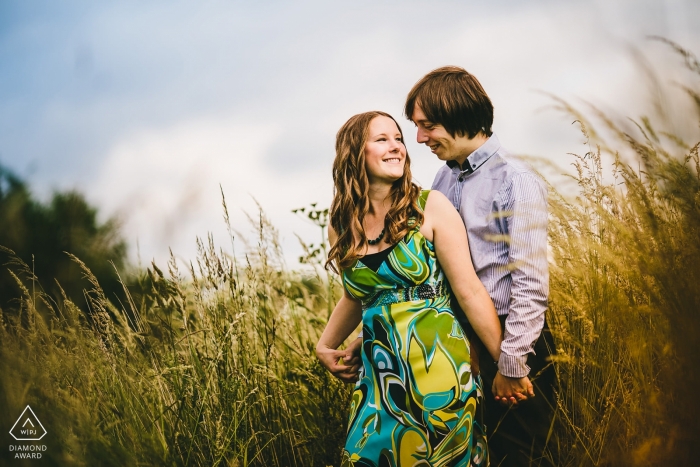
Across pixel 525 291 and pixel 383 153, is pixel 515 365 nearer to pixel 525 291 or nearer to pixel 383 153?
pixel 525 291

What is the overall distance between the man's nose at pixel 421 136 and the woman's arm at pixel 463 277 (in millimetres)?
425

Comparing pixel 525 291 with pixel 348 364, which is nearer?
pixel 525 291

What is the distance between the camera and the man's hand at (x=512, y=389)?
→ 2.07m

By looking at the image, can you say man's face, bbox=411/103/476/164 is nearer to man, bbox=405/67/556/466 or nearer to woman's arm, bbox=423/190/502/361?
man, bbox=405/67/556/466

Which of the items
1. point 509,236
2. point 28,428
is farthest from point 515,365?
point 28,428

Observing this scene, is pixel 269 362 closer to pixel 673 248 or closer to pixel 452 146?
pixel 452 146

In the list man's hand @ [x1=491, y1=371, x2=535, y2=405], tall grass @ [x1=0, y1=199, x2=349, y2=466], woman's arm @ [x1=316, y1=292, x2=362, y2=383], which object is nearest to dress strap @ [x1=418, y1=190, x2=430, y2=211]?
woman's arm @ [x1=316, y1=292, x2=362, y2=383]

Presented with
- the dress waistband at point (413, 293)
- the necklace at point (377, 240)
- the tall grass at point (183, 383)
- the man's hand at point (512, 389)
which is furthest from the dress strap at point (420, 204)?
the tall grass at point (183, 383)

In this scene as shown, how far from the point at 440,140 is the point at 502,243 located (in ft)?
1.74

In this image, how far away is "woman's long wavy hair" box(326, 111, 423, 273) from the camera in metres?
2.19

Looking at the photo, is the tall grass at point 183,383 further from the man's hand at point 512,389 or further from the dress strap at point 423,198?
the man's hand at point 512,389

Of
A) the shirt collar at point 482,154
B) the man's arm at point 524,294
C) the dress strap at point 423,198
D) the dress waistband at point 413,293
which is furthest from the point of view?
the shirt collar at point 482,154

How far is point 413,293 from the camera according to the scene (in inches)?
83.8

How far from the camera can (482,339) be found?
2.15 meters
